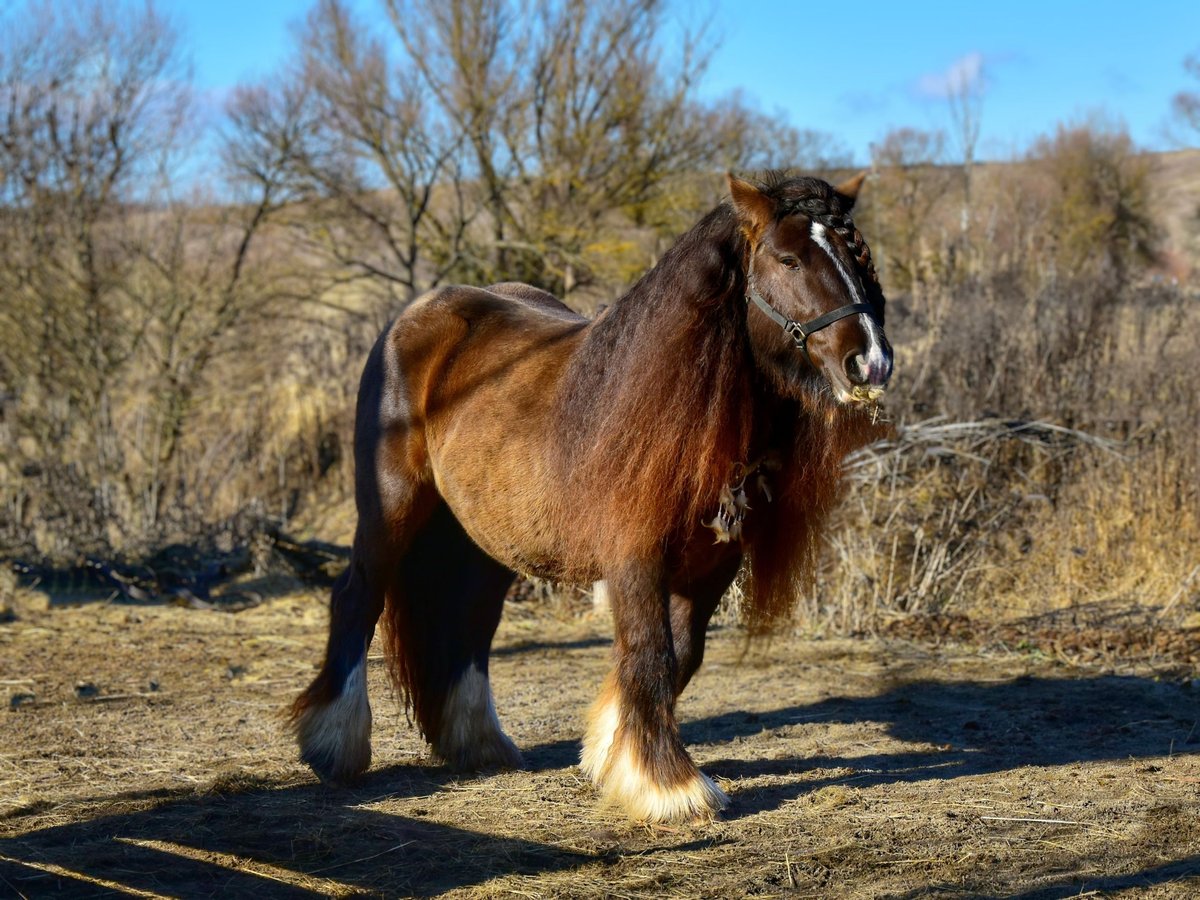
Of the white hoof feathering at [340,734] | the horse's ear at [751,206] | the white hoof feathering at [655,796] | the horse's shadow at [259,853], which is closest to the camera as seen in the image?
the horse's shadow at [259,853]

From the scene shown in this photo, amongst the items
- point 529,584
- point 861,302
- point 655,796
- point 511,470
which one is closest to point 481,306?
point 511,470

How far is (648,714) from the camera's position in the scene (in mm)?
3898

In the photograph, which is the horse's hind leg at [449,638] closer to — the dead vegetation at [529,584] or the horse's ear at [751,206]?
the dead vegetation at [529,584]

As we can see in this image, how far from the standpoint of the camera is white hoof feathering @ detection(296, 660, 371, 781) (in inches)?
184

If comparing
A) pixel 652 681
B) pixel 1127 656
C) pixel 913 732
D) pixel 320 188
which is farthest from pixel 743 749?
pixel 320 188

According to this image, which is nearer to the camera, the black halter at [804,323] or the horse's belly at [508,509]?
the black halter at [804,323]

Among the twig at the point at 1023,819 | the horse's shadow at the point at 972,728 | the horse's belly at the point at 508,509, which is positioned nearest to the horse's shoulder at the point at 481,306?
the horse's belly at the point at 508,509

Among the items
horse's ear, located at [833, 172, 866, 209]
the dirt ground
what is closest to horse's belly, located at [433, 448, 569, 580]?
the dirt ground

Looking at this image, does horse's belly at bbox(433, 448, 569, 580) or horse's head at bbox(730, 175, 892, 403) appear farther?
horse's belly at bbox(433, 448, 569, 580)

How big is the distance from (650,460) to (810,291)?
2.46 ft

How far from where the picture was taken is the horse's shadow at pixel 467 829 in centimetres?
351

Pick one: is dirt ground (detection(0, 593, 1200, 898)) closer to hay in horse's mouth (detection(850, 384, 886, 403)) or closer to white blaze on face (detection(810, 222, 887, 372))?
hay in horse's mouth (detection(850, 384, 886, 403))

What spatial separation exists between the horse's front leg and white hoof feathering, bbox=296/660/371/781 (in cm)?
128

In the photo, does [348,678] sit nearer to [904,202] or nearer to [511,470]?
[511,470]
